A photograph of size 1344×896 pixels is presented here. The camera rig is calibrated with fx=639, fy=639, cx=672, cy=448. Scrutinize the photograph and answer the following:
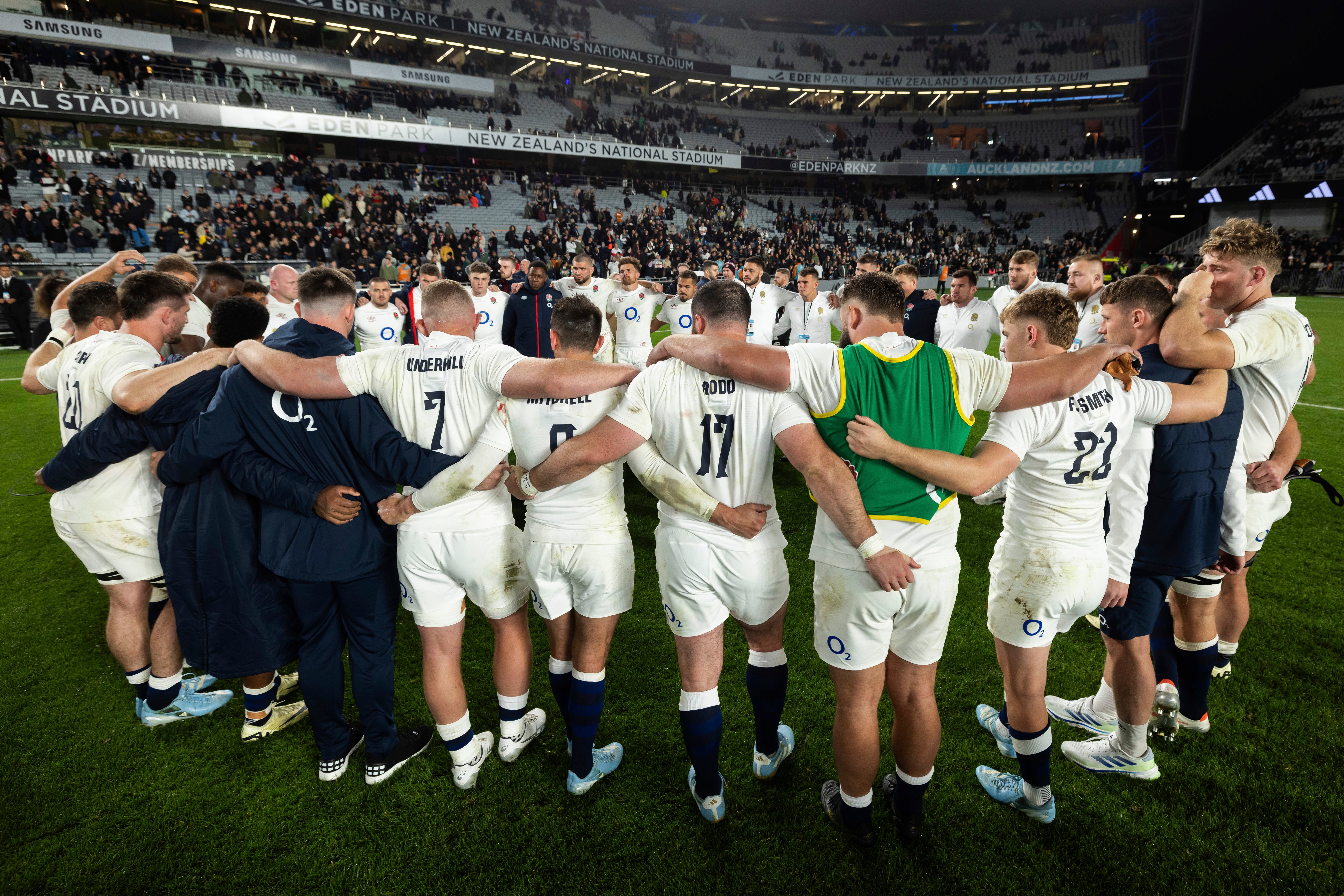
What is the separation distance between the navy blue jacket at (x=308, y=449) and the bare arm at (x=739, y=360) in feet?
3.99

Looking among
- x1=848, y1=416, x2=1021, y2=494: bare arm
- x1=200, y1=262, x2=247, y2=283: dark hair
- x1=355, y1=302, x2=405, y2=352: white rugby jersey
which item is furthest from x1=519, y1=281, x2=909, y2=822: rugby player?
x1=355, y1=302, x2=405, y2=352: white rugby jersey

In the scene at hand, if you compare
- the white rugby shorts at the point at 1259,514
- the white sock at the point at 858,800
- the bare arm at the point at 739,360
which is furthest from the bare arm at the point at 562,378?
the white rugby shorts at the point at 1259,514

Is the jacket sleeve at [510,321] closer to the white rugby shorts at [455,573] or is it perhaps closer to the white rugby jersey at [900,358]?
the white rugby shorts at [455,573]

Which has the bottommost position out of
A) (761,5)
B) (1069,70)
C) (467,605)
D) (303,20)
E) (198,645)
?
(467,605)

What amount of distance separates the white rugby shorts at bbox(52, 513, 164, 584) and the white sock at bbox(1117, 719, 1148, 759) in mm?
5172

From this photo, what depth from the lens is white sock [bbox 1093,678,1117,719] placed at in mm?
3490

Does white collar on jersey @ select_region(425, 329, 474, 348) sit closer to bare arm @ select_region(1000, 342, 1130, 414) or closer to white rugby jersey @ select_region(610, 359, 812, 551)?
white rugby jersey @ select_region(610, 359, 812, 551)

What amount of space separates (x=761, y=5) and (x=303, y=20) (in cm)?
3132

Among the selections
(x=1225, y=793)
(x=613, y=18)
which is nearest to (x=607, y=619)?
(x=1225, y=793)

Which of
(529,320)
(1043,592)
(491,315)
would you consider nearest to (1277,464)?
(1043,592)

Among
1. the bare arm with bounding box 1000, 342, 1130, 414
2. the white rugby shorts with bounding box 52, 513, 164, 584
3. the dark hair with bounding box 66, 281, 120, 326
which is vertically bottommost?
the white rugby shorts with bounding box 52, 513, 164, 584

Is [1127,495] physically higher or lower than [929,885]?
higher

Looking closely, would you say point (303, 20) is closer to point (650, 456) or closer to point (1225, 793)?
point (650, 456)

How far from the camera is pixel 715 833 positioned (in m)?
2.91
